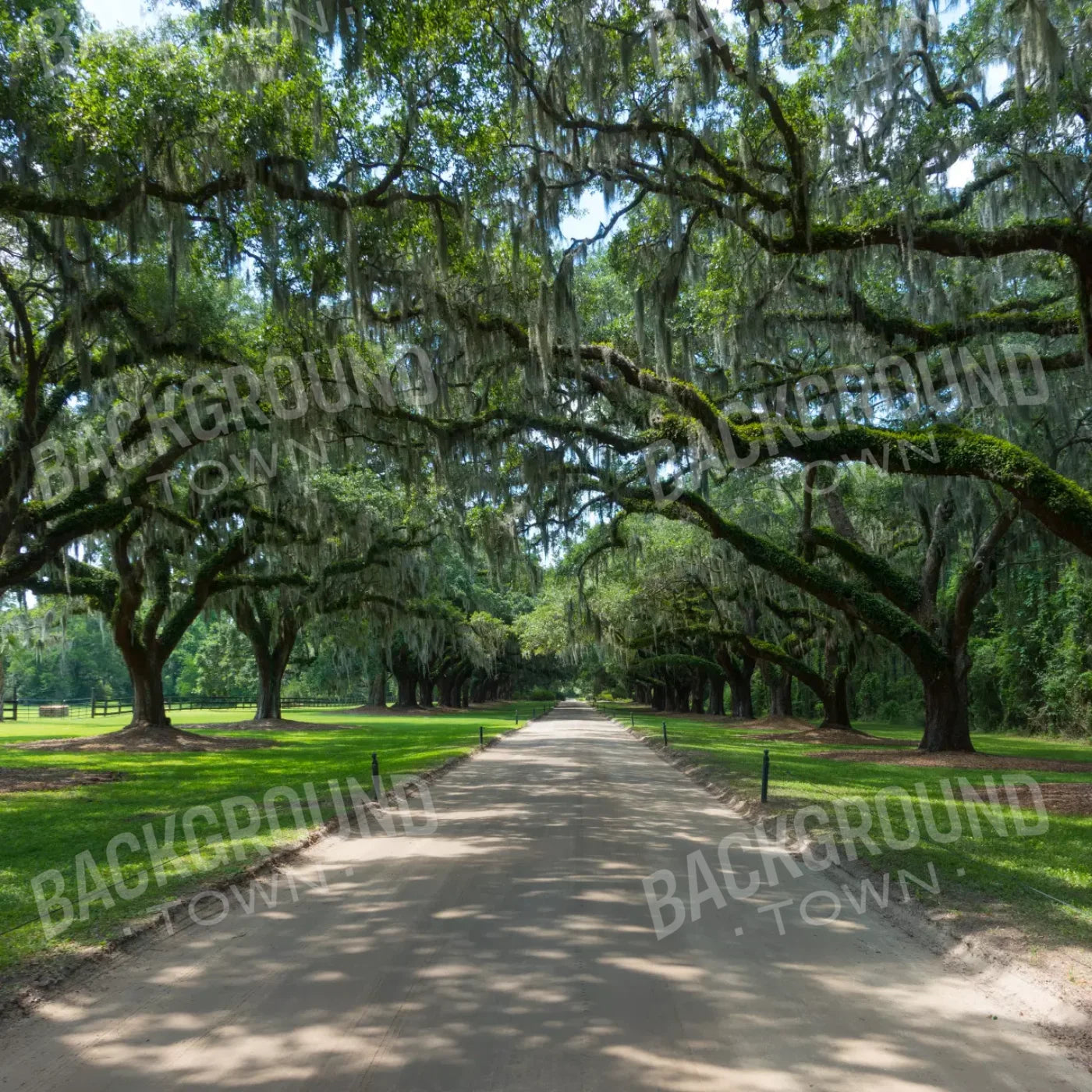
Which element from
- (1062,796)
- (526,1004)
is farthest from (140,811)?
(1062,796)

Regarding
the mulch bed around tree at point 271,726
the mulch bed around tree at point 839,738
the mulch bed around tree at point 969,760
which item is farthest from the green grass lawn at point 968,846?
the mulch bed around tree at point 271,726

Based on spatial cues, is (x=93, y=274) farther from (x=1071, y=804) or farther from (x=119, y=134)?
(x=1071, y=804)

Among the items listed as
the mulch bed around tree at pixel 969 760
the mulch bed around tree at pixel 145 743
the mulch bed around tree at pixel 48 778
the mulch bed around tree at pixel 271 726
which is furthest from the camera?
the mulch bed around tree at pixel 271 726

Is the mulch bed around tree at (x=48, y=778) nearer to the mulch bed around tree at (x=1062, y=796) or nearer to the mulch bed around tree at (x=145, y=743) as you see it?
the mulch bed around tree at (x=145, y=743)

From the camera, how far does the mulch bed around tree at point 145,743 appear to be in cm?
2072

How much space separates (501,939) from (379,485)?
18.1 metres

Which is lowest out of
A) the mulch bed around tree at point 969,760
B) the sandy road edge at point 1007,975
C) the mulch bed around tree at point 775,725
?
the mulch bed around tree at point 775,725

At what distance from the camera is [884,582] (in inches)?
701

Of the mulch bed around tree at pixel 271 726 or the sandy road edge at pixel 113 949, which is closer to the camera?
the sandy road edge at pixel 113 949

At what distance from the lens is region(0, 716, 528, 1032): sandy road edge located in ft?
14.1

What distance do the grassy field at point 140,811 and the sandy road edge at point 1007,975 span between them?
15.9ft

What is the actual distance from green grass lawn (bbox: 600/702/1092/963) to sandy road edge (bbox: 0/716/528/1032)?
4951 millimetres

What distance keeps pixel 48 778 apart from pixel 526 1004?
12.8 metres

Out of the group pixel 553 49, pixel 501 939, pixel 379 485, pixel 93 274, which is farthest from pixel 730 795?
pixel 379 485
